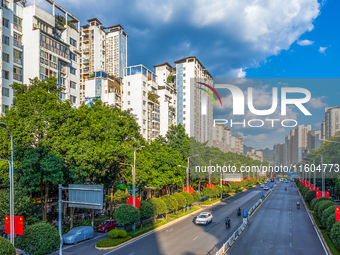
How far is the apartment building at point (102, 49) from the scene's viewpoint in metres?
87.7

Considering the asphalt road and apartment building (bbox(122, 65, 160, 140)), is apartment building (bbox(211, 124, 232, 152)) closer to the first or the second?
apartment building (bbox(122, 65, 160, 140))

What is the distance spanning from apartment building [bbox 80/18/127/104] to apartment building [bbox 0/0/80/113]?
36.9 m

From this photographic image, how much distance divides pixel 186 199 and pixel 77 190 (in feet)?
89.4

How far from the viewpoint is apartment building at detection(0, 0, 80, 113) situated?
126ft

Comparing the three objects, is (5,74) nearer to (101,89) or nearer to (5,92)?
(5,92)

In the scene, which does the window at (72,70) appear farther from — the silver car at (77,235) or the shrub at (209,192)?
the shrub at (209,192)

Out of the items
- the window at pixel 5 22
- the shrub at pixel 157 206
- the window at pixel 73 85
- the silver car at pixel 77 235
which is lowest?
Answer: the silver car at pixel 77 235

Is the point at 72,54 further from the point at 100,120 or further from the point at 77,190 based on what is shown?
the point at 77,190

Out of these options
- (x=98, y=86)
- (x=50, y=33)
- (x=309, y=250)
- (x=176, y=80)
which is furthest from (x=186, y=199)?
(x=176, y=80)

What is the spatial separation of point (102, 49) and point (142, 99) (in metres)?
25.1

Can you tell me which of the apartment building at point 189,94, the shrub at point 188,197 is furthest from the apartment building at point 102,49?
the shrub at point 188,197

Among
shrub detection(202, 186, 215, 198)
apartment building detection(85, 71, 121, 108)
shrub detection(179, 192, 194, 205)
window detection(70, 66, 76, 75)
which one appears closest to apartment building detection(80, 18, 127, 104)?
apartment building detection(85, 71, 121, 108)

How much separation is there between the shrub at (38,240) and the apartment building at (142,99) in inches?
2248

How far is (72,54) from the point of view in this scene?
50.2m
